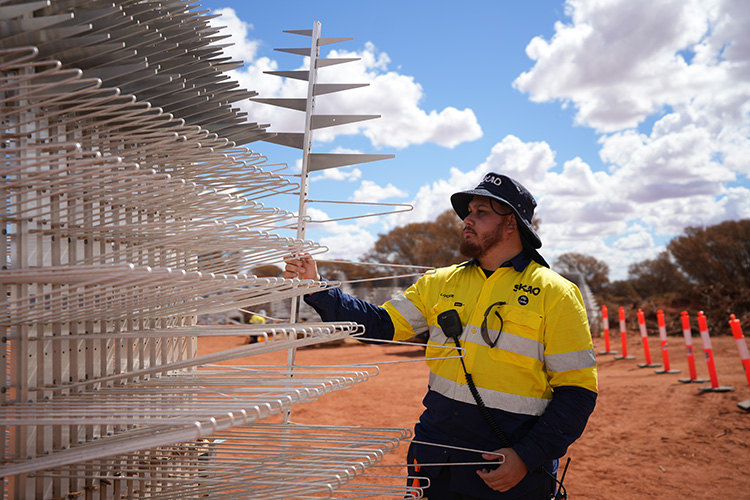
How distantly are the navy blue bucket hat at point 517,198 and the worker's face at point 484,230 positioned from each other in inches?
2.7

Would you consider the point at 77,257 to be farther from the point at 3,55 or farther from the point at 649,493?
the point at 649,493

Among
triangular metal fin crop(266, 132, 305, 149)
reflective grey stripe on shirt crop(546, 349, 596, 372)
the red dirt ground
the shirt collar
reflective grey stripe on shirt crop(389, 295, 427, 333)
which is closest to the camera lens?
reflective grey stripe on shirt crop(546, 349, 596, 372)

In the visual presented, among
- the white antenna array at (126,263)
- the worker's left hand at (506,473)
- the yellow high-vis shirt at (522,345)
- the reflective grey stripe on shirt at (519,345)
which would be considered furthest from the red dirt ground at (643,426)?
the white antenna array at (126,263)

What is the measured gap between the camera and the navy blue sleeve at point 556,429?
8.51 feet

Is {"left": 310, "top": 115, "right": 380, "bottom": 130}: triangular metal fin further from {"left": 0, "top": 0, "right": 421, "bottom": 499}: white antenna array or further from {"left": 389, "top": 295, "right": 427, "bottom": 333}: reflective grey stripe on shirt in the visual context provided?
{"left": 389, "top": 295, "right": 427, "bottom": 333}: reflective grey stripe on shirt

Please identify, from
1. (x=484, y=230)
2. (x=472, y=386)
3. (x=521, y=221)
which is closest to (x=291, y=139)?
(x=484, y=230)

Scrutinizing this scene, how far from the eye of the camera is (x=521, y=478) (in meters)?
2.61

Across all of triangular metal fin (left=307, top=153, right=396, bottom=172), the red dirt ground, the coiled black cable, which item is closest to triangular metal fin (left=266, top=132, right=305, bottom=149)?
triangular metal fin (left=307, top=153, right=396, bottom=172)

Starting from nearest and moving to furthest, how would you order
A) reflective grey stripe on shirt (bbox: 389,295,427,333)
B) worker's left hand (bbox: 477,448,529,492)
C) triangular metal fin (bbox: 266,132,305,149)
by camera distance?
worker's left hand (bbox: 477,448,529,492) → reflective grey stripe on shirt (bbox: 389,295,427,333) → triangular metal fin (bbox: 266,132,305,149)

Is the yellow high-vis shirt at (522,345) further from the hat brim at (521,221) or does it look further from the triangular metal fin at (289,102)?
the triangular metal fin at (289,102)

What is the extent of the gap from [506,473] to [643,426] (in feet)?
20.7

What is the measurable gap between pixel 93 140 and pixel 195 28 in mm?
732

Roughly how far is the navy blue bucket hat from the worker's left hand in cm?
108

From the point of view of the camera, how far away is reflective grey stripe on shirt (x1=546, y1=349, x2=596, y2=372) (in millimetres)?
2676
